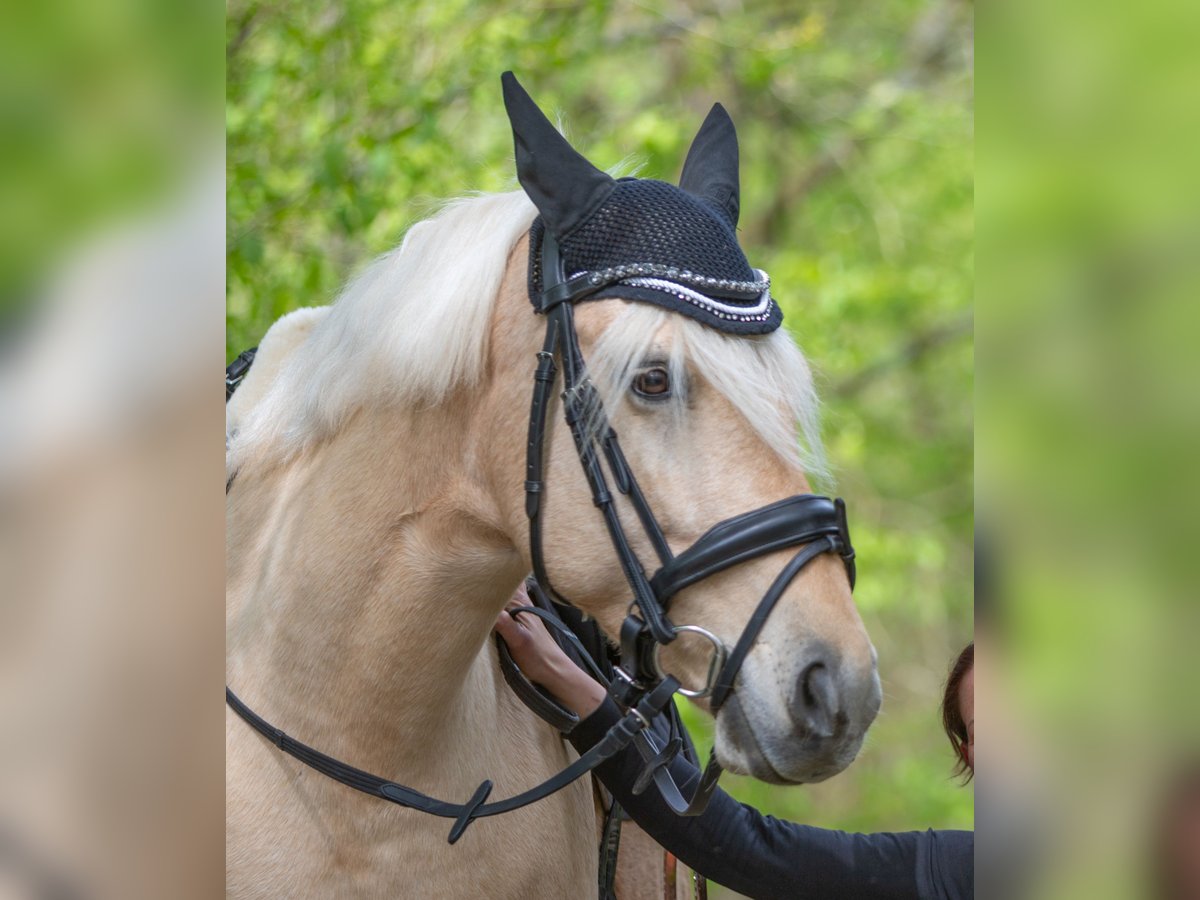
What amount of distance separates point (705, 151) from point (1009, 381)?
1.78 metres

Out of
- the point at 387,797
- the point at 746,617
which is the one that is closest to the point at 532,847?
the point at 387,797

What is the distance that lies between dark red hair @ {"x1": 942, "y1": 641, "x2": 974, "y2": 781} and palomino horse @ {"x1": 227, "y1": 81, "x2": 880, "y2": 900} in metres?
0.59

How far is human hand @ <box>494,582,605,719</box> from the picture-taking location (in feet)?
7.48

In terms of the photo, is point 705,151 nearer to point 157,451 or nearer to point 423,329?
point 423,329

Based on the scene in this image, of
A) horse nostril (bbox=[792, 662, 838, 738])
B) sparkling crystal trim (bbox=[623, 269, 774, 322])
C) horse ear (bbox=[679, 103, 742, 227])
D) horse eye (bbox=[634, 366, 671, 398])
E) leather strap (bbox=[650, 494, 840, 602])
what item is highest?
horse ear (bbox=[679, 103, 742, 227])

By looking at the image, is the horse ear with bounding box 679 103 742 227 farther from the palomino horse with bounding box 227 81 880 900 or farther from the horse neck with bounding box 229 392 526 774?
the horse neck with bounding box 229 392 526 774

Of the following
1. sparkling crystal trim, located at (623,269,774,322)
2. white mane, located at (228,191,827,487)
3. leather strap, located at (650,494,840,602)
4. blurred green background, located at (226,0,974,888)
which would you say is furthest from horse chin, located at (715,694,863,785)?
blurred green background, located at (226,0,974,888)

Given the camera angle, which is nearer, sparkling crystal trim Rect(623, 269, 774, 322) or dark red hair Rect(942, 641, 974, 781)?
sparkling crystal trim Rect(623, 269, 774, 322)

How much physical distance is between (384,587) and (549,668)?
19.0 inches

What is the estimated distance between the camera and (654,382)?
1.70 meters

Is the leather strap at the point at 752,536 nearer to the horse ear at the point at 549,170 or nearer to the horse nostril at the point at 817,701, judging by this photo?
the horse nostril at the point at 817,701

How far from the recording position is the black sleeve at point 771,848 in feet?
7.08

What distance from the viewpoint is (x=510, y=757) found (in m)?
2.27

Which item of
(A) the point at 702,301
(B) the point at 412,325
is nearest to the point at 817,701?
(A) the point at 702,301
